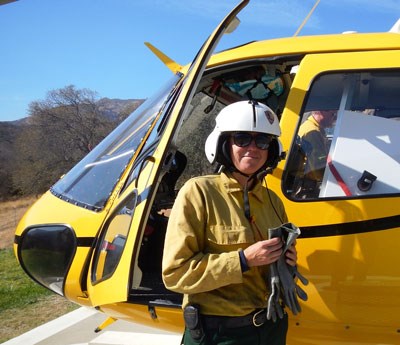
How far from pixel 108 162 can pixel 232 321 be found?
155 centimetres

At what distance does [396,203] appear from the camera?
2.21 meters

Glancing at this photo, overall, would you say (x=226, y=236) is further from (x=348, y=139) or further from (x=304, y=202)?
(x=348, y=139)

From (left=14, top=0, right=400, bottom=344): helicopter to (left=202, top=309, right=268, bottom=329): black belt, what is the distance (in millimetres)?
422

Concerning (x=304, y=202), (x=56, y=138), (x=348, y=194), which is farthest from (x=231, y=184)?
(x=56, y=138)

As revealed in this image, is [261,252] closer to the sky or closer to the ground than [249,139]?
closer to the ground

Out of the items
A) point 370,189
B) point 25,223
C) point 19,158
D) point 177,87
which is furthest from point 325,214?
point 19,158

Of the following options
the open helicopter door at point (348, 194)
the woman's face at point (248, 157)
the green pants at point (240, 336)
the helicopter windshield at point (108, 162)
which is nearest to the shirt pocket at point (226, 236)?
the woman's face at point (248, 157)

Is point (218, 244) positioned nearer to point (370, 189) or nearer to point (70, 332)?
point (370, 189)

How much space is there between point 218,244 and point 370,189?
1.08 metres

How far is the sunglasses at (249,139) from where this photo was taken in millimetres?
1759

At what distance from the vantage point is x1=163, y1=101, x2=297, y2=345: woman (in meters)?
1.59

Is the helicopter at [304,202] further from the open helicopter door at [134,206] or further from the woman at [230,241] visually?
the woman at [230,241]

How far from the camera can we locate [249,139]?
1.76 metres

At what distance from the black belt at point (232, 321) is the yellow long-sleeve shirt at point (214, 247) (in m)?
0.02
